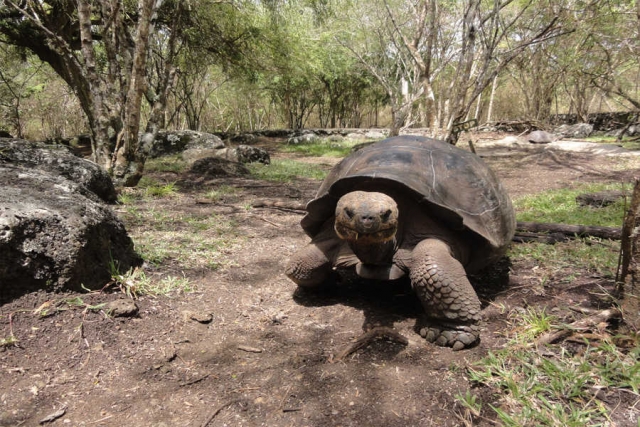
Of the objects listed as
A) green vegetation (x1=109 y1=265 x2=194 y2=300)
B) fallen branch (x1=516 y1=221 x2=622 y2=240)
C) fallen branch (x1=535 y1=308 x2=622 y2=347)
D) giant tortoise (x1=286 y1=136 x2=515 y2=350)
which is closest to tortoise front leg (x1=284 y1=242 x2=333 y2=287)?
giant tortoise (x1=286 y1=136 x2=515 y2=350)

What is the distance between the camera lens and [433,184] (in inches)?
89.2

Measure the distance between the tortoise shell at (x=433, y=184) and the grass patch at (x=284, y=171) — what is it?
4496mm

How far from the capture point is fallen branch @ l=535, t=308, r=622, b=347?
6.14 feet

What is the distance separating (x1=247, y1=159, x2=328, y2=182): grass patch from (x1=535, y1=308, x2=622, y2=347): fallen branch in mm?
5425

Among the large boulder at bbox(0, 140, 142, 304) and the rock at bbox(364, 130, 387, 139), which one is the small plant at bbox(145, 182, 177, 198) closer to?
the large boulder at bbox(0, 140, 142, 304)

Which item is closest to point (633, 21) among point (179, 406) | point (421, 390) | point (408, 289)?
point (408, 289)

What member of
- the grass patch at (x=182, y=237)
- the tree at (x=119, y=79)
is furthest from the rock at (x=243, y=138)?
the grass patch at (x=182, y=237)

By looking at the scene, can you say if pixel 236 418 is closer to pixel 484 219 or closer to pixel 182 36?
pixel 484 219

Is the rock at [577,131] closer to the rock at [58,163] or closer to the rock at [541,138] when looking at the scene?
the rock at [541,138]

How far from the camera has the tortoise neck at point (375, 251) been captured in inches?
83.4

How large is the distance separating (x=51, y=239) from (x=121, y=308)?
49cm

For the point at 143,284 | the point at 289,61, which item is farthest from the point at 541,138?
the point at 143,284

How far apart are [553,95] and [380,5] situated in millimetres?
8879

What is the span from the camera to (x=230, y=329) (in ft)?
7.30
